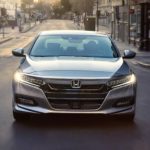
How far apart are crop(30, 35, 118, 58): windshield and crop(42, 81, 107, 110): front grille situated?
1.48 m

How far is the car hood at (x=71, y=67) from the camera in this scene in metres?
8.44

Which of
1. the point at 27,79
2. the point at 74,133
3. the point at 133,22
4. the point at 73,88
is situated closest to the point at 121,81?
the point at 73,88

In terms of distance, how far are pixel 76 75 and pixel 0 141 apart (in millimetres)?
1520

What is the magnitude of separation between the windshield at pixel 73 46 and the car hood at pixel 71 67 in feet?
1.15

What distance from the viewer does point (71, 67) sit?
8.69 m

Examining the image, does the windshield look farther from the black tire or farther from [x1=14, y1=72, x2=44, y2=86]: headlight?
the black tire

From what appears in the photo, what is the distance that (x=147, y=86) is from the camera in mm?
14547

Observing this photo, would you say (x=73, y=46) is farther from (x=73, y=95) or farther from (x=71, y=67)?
(x=73, y=95)

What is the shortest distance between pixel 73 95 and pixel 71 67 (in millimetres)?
554

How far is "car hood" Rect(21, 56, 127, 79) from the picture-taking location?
844cm

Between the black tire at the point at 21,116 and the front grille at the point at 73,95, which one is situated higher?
the front grille at the point at 73,95

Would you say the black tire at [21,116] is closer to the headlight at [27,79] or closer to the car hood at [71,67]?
the headlight at [27,79]

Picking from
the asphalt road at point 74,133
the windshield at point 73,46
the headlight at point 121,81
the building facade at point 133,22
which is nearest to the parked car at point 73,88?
the headlight at point 121,81

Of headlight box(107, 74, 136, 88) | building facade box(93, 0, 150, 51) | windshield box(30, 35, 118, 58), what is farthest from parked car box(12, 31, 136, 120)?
building facade box(93, 0, 150, 51)
